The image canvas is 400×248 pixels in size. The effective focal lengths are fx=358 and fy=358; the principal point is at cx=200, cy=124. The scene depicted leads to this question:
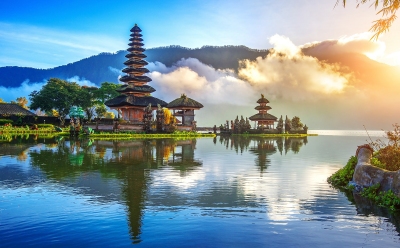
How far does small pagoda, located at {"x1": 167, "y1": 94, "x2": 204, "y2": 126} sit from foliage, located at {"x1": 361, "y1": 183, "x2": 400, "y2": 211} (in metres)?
50.5

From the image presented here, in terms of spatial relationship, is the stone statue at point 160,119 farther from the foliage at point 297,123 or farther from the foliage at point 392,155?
the foliage at point 392,155

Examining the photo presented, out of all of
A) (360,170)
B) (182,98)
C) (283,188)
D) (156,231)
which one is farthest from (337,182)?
(182,98)

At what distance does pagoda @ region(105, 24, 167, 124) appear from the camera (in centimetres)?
5897

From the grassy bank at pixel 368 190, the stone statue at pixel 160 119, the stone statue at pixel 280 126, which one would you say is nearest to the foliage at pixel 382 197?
the grassy bank at pixel 368 190

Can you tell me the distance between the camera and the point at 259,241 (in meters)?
6.54

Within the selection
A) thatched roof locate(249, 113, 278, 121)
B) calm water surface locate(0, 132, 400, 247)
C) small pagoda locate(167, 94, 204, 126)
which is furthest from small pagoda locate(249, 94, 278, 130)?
calm water surface locate(0, 132, 400, 247)

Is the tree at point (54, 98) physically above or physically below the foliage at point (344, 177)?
above

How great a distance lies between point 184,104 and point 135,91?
28.8 feet

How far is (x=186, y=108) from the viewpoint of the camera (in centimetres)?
6075

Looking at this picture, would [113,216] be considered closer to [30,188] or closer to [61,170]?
[30,188]

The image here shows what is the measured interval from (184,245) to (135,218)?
74.2 inches

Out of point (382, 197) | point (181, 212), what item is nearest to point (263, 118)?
point (382, 197)

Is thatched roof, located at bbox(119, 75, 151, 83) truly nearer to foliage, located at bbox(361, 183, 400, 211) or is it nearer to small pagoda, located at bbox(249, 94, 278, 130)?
small pagoda, located at bbox(249, 94, 278, 130)

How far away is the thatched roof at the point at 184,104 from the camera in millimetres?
60362
